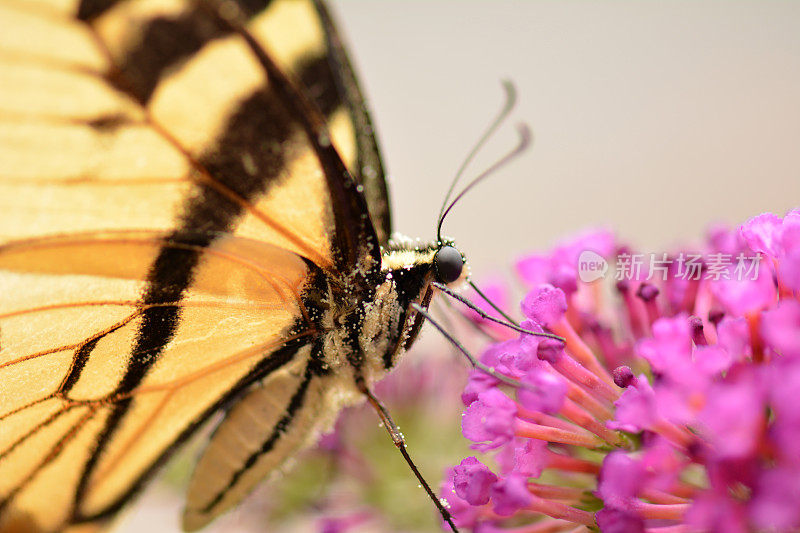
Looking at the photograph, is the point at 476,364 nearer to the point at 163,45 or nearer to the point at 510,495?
the point at 510,495

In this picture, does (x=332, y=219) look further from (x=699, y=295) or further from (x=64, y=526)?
(x=64, y=526)

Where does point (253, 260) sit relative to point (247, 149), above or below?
below

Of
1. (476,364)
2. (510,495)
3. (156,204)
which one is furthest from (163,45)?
(510,495)

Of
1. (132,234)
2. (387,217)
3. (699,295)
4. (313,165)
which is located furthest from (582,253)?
(132,234)


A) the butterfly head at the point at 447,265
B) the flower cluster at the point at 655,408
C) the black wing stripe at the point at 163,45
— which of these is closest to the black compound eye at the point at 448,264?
the butterfly head at the point at 447,265

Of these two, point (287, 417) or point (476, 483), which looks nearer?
point (476, 483)

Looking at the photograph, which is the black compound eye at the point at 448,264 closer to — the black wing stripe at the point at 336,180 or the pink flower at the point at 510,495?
the black wing stripe at the point at 336,180
